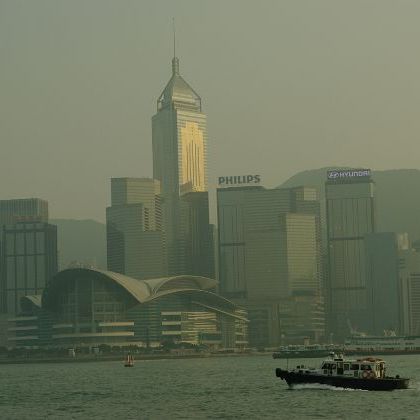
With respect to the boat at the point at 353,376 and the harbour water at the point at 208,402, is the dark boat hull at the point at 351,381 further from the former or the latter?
the harbour water at the point at 208,402

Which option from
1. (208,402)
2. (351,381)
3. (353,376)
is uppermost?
(353,376)

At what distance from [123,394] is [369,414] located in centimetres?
3659

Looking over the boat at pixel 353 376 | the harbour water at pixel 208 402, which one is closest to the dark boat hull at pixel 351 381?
the boat at pixel 353 376

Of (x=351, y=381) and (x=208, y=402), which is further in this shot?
(x=351, y=381)

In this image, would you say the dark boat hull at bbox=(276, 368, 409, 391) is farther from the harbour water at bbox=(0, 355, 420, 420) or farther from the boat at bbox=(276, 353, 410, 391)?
the harbour water at bbox=(0, 355, 420, 420)

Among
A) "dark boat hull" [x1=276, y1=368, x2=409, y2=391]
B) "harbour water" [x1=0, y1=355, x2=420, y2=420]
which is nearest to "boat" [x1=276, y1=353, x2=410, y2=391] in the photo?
"dark boat hull" [x1=276, y1=368, x2=409, y2=391]

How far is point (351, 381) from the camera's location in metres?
107

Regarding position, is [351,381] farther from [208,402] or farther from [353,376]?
[208,402]

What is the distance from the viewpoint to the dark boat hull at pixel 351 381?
106 m

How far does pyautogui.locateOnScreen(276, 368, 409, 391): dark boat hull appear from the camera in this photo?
106 meters

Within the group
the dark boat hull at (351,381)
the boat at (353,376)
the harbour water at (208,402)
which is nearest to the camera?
the harbour water at (208,402)

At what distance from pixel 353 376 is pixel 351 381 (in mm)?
476

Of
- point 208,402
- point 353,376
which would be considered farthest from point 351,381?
point 208,402

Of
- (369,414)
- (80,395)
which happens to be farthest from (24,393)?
(369,414)
